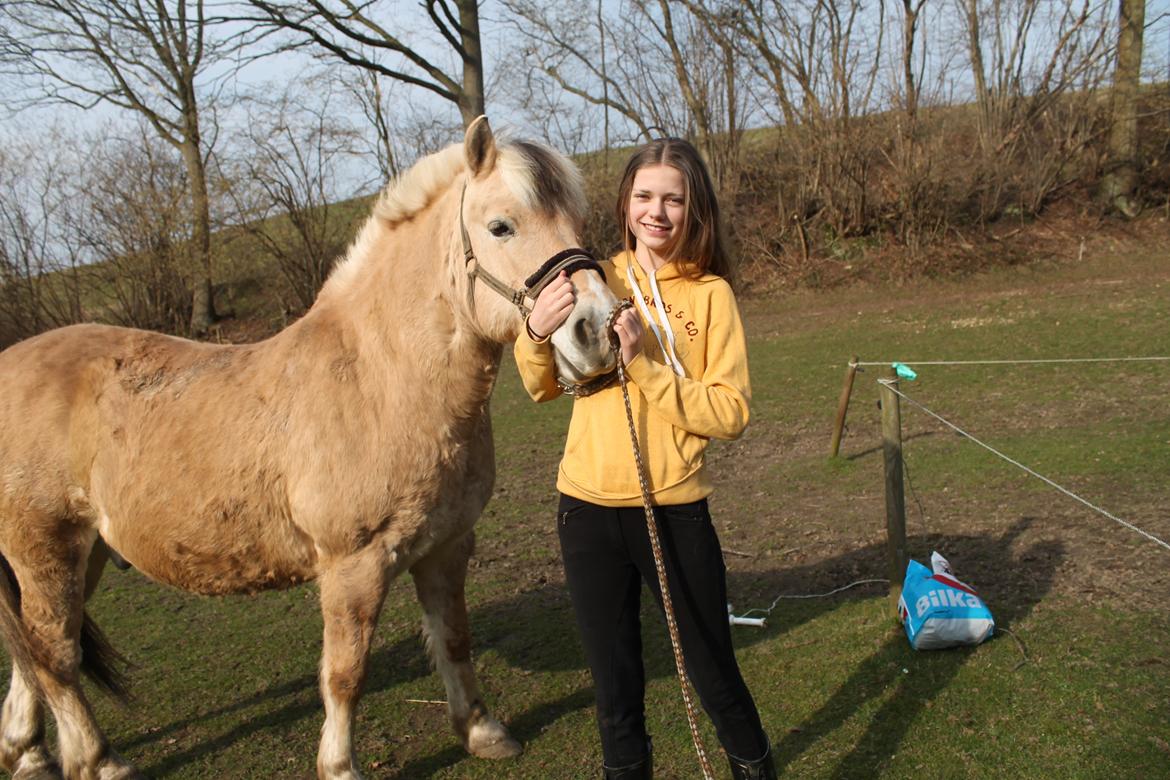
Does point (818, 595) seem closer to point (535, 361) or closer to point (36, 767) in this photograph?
point (535, 361)

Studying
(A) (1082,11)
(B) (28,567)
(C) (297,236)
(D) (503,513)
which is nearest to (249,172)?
(C) (297,236)

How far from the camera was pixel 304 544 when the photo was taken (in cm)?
296

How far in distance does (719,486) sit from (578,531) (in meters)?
4.81

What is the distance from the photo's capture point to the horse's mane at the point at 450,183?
2.45m

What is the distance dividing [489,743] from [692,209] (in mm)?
2417

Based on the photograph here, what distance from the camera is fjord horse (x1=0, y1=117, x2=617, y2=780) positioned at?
2.71 m

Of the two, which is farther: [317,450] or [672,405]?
[317,450]

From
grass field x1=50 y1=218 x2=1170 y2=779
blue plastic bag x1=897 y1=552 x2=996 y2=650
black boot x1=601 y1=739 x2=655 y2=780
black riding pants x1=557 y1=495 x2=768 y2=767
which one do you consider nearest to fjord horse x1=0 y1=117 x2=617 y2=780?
grass field x1=50 y1=218 x2=1170 y2=779

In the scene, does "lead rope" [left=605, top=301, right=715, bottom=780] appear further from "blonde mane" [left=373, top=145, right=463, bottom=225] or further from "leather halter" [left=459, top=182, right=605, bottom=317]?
"blonde mane" [left=373, top=145, right=463, bottom=225]

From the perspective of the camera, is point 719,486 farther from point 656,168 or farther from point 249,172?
point 249,172

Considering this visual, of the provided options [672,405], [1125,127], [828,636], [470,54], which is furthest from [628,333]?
[1125,127]

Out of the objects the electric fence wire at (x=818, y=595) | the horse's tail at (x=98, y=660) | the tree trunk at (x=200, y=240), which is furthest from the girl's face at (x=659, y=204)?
the tree trunk at (x=200, y=240)

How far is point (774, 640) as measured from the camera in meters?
4.11

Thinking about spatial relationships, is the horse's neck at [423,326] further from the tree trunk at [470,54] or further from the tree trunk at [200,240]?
the tree trunk at [200,240]
